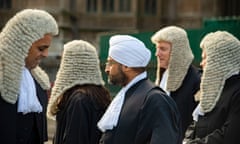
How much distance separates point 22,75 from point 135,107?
3.05 feet

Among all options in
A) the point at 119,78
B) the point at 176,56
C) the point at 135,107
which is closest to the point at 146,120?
the point at 135,107

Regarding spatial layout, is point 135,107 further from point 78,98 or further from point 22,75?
point 78,98

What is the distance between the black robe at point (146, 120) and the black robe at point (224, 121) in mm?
792

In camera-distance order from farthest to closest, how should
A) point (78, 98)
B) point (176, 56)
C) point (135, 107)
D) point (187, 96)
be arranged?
1. point (176, 56)
2. point (187, 96)
3. point (78, 98)
4. point (135, 107)

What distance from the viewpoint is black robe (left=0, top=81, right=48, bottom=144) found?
203 inches

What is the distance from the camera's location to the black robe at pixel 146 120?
4.84m

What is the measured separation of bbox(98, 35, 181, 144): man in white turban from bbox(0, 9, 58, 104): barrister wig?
622mm

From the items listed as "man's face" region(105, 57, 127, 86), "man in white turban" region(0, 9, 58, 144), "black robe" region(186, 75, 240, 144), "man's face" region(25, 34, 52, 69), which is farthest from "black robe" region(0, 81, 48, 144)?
"black robe" region(186, 75, 240, 144)

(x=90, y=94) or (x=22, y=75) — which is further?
(x=90, y=94)

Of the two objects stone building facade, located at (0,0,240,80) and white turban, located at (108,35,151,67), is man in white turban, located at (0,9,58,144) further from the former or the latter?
stone building facade, located at (0,0,240,80)

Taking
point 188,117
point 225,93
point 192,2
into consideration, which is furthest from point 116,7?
point 225,93

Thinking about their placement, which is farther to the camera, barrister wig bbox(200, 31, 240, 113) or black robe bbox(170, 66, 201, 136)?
black robe bbox(170, 66, 201, 136)

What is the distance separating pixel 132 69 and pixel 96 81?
3.34 feet

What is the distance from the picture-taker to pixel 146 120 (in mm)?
4883
